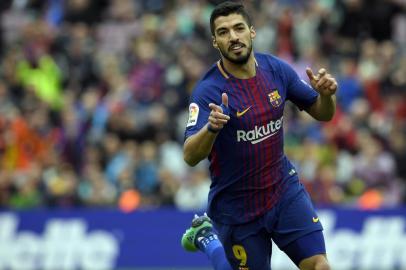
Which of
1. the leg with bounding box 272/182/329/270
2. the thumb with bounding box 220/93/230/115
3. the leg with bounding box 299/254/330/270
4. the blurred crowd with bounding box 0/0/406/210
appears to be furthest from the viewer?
the blurred crowd with bounding box 0/0/406/210

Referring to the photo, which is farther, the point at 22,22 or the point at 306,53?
the point at 22,22

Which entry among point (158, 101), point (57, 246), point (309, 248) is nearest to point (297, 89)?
point (309, 248)

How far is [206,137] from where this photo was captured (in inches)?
345

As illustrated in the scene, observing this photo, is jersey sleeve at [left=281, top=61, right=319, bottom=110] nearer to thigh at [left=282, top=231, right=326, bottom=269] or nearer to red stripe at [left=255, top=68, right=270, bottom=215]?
red stripe at [left=255, top=68, right=270, bottom=215]

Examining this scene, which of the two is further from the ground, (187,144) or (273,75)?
(273,75)

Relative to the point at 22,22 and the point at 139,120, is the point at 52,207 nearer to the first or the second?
the point at 139,120

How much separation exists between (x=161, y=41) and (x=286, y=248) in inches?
447

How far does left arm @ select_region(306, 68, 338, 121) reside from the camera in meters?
9.22

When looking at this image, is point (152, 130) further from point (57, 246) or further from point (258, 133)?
point (258, 133)

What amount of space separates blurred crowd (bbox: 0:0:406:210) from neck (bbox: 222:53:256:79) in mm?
8169

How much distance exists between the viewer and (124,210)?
17312 mm

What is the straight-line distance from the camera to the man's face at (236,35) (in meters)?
9.12

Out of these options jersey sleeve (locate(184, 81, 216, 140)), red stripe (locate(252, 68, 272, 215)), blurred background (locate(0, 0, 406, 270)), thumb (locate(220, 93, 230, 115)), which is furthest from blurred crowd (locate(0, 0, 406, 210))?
thumb (locate(220, 93, 230, 115))

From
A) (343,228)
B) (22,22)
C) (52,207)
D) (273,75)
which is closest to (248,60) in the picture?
(273,75)
